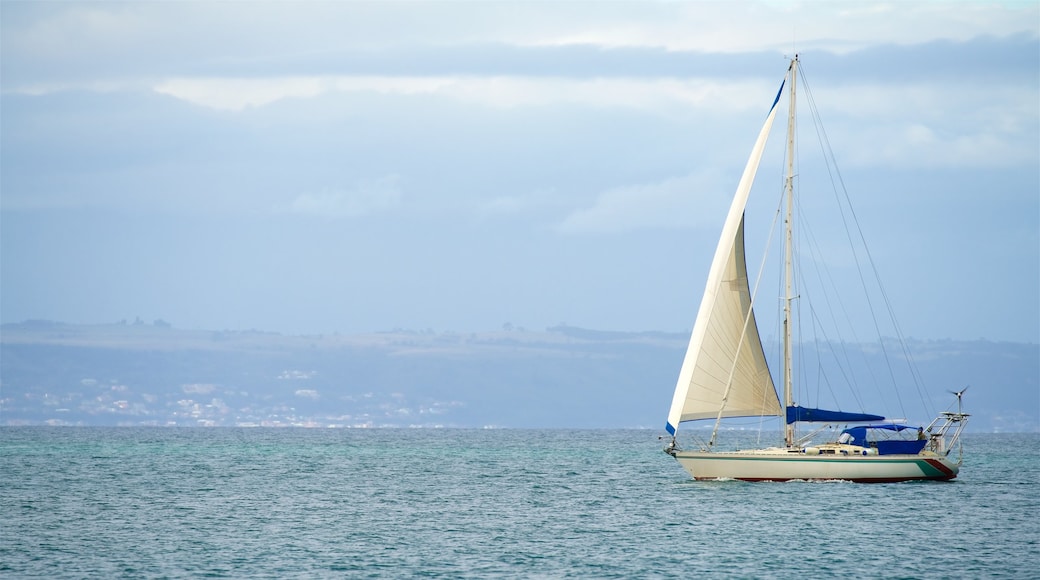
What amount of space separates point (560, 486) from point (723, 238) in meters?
17.5

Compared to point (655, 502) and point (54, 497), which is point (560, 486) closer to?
point (655, 502)

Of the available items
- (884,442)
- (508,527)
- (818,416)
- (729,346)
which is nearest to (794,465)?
(818,416)

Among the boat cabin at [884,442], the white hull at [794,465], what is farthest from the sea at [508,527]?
the boat cabin at [884,442]

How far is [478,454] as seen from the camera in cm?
11669

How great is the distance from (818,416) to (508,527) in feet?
55.3

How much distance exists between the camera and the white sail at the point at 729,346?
56188 millimetres

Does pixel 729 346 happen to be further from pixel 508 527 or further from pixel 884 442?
pixel 508 527

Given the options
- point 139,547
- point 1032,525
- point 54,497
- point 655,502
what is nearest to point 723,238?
point 655,502

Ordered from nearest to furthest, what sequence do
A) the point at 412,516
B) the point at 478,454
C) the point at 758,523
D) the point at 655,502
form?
1. the point at 758,523
2. the point at 412,516
3. the point at 655,502
4. the point at 478,454

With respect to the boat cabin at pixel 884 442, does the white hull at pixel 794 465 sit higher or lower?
lower

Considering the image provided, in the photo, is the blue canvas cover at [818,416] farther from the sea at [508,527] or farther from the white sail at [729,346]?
the sea at [508,527]

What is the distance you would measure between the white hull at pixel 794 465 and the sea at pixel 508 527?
793 mm

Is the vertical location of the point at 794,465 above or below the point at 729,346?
below

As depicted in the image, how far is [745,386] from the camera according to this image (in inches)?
2265
